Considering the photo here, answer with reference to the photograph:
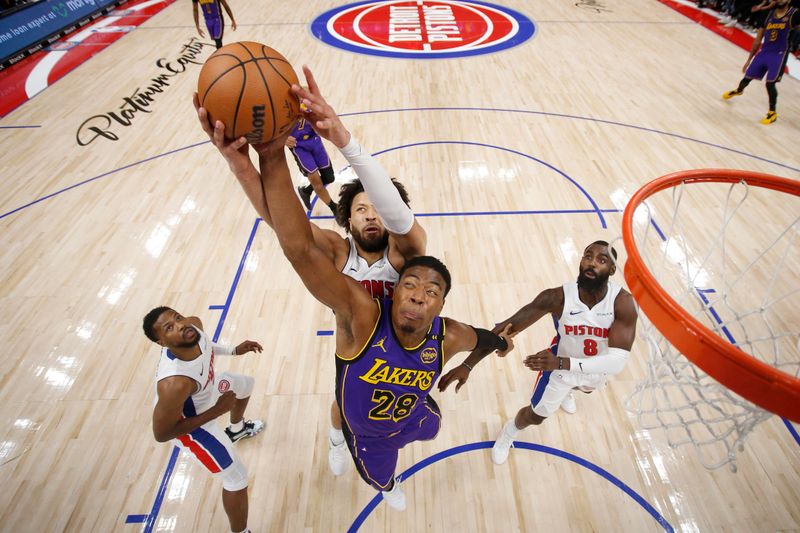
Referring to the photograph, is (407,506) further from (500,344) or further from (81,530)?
(81,530)

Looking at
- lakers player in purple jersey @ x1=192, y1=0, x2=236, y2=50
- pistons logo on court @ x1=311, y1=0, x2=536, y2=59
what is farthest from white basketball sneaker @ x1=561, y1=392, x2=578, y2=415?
lakers player in purple jersey @ x1=192, y1=0, x2=236, y2=50

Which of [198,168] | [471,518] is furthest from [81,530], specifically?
[198,168]

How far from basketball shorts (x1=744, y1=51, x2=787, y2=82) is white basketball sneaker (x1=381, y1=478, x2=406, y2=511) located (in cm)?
842

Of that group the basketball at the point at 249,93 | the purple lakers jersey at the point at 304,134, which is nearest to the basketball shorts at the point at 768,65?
the purple lakers jersey at the point at 304,134

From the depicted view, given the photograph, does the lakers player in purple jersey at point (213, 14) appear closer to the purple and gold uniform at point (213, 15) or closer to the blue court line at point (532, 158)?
the purple and gold uniform at point (213, 15)

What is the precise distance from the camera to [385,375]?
194 cm

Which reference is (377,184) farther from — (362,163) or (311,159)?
(311,159)

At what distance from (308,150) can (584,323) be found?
11.4 ft

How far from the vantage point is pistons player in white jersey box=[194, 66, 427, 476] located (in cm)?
149

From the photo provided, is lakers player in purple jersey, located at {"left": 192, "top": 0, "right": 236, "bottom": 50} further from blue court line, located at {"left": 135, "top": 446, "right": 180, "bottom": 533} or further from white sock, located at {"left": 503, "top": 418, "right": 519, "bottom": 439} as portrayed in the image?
white sock, located at {"left": 503, "top": 418, "right": 519, "bottom": 439}

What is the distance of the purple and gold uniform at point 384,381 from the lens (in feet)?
6.27

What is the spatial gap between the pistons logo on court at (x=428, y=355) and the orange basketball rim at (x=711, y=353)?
0.99 meters

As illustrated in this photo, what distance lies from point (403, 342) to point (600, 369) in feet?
4.22

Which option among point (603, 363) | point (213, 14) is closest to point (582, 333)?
point (603, 363)
